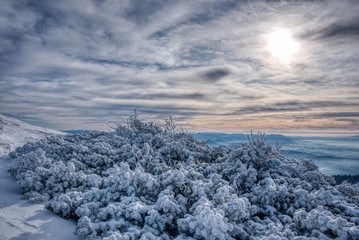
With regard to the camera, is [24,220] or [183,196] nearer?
[24,220]

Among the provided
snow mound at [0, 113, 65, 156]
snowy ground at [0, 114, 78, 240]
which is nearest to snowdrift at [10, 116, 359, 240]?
snowy ground at [0, 114, 78, 240]

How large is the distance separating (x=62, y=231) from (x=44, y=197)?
1341 mm

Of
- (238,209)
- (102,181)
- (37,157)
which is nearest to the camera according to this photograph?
(238,209)

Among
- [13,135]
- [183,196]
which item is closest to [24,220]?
[183,196]

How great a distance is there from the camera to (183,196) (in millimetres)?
4855

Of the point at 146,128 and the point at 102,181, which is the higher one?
the point at 146,128

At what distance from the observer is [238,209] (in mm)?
3916

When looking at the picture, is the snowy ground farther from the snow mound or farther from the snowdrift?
the snow mound

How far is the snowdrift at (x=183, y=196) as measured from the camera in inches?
141

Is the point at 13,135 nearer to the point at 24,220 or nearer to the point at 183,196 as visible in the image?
the point at 24,220

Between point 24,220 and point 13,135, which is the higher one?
point 13,135

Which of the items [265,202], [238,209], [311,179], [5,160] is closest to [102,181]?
[238,209]

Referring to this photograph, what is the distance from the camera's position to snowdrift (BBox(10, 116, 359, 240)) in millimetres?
3582

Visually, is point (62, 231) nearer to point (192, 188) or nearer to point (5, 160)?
point (192, 188)
